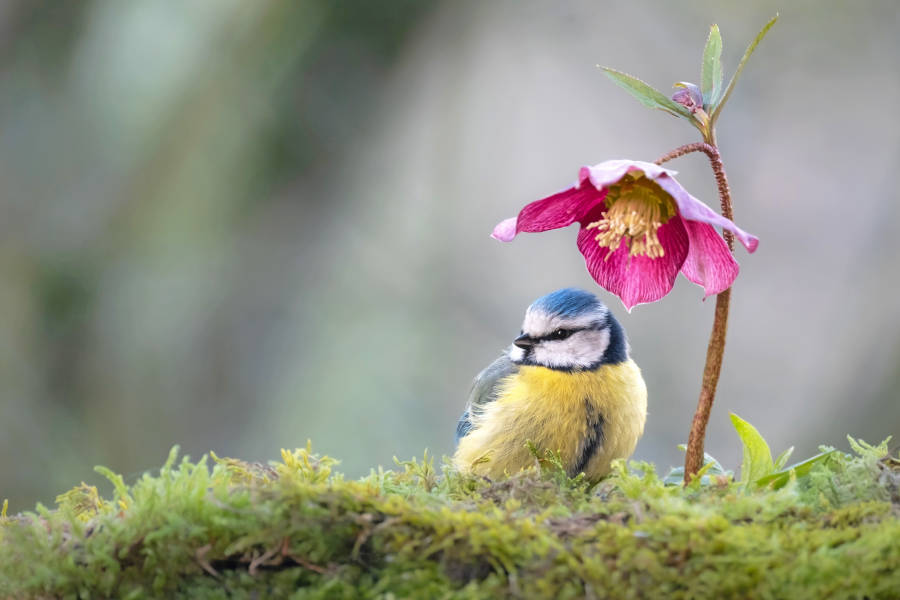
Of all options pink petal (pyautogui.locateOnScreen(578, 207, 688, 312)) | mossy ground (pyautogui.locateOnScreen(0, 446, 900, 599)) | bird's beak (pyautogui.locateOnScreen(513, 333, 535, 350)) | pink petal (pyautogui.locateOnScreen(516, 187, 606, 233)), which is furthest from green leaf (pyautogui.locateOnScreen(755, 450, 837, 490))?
bird's beak (pyautogui.locateOnScreen(513, 333, 535, 350))

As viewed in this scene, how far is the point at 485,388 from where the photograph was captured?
1.67 metres

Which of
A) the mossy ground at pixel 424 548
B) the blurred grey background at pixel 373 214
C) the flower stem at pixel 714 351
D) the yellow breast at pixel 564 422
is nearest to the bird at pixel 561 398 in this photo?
the yellow breast at pixel 564 422

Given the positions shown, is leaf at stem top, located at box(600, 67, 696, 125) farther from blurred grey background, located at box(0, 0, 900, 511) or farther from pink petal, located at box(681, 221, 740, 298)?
blurred grey background, located at box(0, 0, 900, 511)

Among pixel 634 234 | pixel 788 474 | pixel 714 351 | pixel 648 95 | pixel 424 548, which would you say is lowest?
pixel 424 548

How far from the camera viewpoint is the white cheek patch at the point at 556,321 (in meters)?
1.65

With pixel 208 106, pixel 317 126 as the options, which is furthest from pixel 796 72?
pixel 208 106

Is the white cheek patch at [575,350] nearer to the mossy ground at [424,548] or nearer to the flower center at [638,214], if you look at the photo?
the flower center at [638,214]

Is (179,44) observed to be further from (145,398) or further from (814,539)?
(814,539)

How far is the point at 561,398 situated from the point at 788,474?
52cm

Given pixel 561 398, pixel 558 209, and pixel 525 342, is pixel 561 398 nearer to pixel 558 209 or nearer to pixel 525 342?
pixel 525 342

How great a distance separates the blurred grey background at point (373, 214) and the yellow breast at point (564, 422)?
140 centimetres

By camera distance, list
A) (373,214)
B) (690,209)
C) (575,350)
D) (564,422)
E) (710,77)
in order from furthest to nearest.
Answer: (373,214) < (575,350) < (564,422) < (710,77) < (690,209)

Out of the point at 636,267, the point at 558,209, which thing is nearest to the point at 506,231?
the point at 558,209

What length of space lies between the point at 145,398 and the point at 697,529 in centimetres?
266
